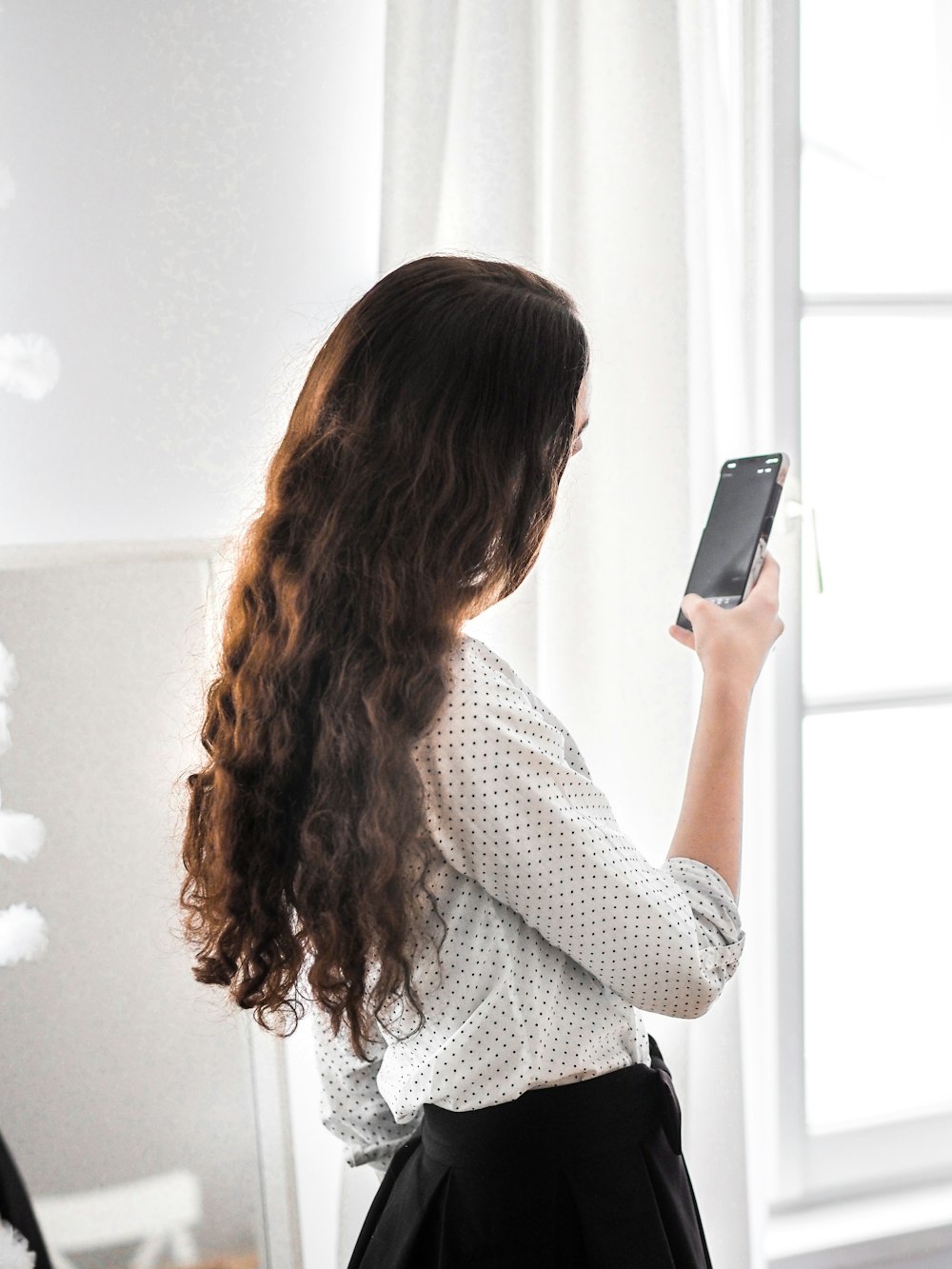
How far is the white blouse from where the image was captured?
2.29 feet

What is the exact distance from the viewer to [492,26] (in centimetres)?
110

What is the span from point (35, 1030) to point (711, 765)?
0.74 m

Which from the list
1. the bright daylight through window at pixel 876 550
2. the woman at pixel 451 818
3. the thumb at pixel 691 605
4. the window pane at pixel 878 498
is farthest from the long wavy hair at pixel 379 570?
the window pane at pixel 878 498

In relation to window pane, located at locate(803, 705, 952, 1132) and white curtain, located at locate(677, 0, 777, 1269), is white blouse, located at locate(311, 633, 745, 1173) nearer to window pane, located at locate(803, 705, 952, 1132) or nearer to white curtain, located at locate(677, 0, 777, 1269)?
white curtain, located at locate(677, 0, 777, 1269)

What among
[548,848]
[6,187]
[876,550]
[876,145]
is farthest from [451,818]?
[876,145]

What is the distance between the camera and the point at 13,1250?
1.10 m

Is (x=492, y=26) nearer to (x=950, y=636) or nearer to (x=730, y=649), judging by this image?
(x=730, y=649)

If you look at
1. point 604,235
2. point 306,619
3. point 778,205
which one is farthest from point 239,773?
point 778,205

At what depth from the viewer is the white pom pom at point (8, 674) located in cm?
110

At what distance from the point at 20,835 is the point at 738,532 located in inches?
29.6

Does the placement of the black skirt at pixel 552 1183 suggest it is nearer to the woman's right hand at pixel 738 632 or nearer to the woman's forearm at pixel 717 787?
the woman's forearm at pixel 717 787

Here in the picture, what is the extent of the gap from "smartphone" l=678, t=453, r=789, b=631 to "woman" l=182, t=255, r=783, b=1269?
210 millimetres

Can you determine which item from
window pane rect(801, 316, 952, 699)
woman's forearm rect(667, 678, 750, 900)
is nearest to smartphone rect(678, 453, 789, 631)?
woman's forearm rect(667, 678, 750, 900)

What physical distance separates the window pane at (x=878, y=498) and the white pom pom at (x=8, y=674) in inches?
36.2
